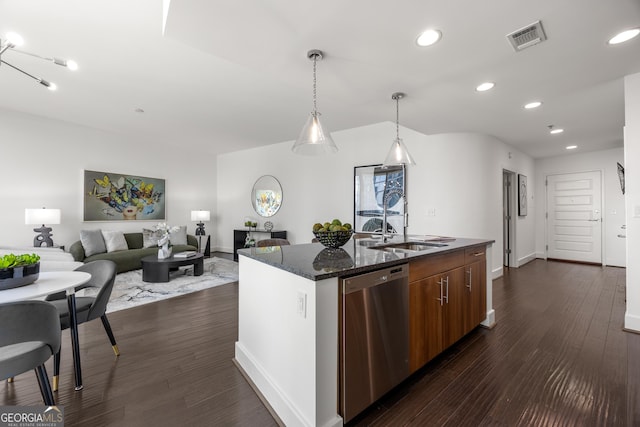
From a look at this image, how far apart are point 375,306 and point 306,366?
0.49m

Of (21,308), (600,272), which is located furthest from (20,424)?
(600,272)

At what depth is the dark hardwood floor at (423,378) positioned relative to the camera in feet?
5.16

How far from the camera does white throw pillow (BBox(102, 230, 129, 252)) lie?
5090 millimetres

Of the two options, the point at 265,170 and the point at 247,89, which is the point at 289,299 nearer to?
the point at 247,89

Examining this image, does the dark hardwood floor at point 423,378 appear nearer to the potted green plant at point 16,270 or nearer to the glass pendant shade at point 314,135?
the potted green plant at point 16,270

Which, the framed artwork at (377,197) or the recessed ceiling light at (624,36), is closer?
the recessed ceiling light at (624,36)

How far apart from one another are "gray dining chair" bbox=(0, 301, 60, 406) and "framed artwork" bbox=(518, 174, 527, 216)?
7.01 metres

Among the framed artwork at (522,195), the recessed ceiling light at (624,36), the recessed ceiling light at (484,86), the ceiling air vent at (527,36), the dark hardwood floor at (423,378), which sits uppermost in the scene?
the recessed ceiling light at (624,36)

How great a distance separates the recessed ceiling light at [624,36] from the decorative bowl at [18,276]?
4.20 meters

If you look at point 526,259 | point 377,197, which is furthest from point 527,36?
point 526,259

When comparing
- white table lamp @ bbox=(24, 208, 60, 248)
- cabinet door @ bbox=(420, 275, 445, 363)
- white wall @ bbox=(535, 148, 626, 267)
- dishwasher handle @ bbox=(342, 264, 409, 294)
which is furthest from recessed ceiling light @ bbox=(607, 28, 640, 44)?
white table lamp @ bbox=(24, 208, 60, 248)

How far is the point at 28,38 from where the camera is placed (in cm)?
254

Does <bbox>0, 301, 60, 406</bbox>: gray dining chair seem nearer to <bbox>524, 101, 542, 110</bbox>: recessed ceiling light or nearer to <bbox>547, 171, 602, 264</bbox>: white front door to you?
<bbox>524, 101, 542, 110</bbox>: recessed ceiling light

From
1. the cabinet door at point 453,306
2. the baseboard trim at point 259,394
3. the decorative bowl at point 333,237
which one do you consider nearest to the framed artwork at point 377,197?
the cabinet door at point 453,306
